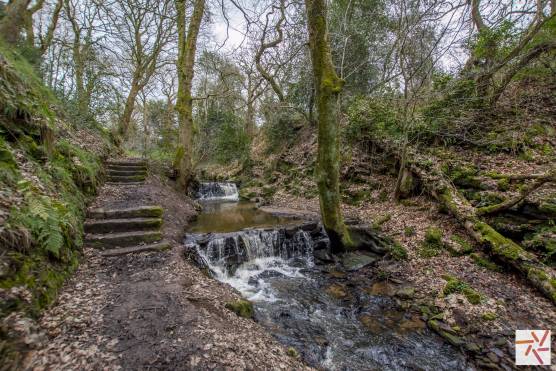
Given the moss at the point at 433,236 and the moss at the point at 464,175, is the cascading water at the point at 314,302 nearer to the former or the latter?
the moss at the point at 433,236

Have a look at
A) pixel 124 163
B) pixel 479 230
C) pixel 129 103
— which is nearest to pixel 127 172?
pixel 124 163

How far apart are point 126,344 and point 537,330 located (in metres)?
5.49

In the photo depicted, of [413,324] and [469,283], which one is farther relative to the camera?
[469,283]

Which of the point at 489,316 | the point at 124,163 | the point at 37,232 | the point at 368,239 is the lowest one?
the point at 489,316

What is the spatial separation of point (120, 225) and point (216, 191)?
37.5ft

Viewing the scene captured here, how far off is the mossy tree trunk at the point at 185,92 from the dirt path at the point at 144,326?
248 inches

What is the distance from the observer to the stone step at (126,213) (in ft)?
15.7

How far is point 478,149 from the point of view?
7.18 m

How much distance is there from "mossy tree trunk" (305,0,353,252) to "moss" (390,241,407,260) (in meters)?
1.47

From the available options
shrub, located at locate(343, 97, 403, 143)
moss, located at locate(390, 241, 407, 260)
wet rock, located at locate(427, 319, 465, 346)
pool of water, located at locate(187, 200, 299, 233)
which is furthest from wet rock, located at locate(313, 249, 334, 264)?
shrub, located at locate(343, 97, 403, 143)

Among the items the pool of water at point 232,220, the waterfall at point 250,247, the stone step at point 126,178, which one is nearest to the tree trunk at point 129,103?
the stone step at point 126,178

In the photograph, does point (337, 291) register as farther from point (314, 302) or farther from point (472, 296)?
point (472, 296)

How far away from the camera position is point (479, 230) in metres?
5.30

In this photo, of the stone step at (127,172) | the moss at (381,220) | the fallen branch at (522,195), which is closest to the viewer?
the fallen branch at (522,195)
